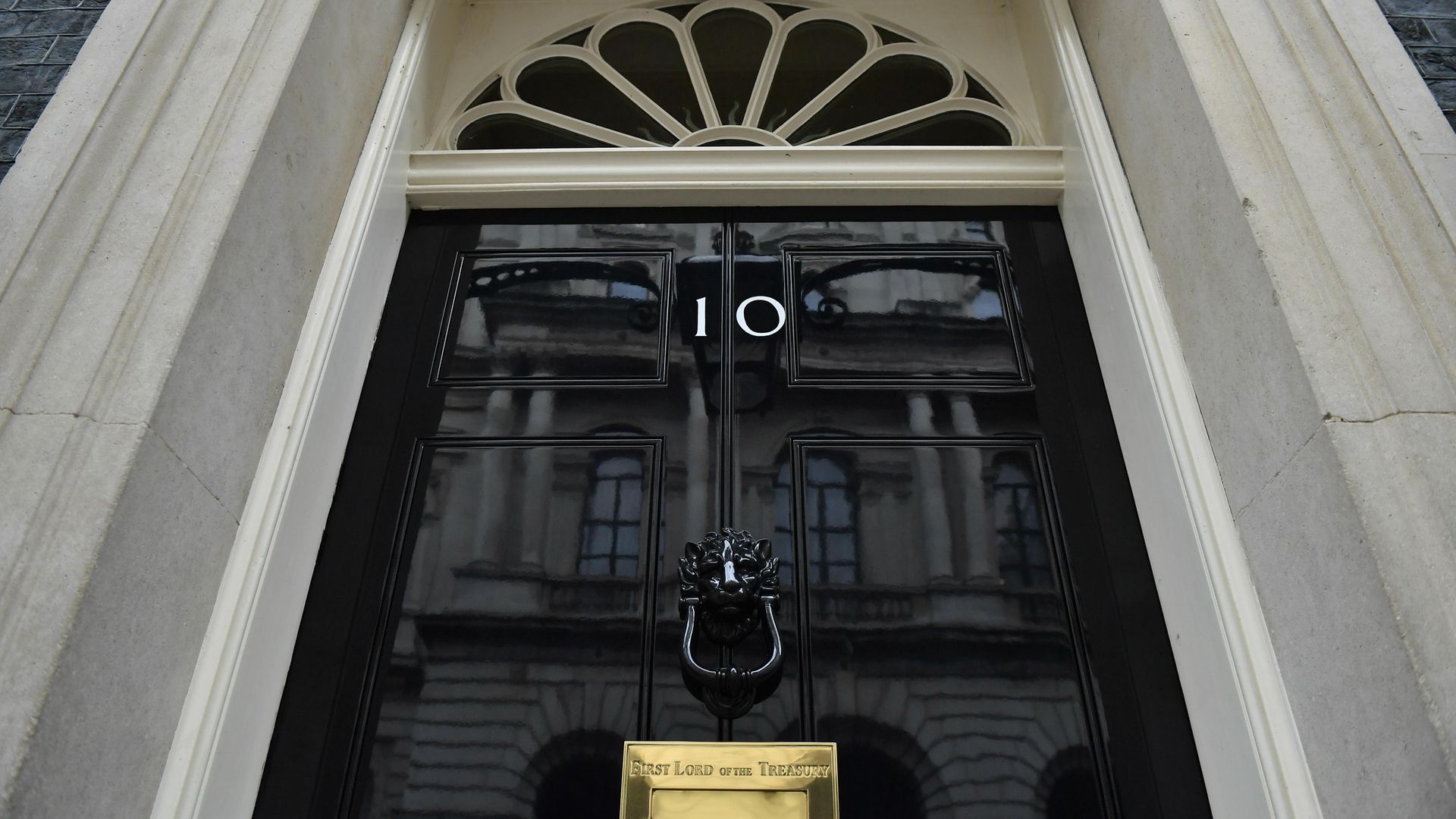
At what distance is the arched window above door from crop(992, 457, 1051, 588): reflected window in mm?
1355

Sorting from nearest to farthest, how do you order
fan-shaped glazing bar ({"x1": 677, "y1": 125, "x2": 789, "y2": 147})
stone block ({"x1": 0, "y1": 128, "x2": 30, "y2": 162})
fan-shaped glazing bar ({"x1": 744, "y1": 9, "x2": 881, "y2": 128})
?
stone block ({"x1": 0, "y1": 128, "x2": 30, "y2": 162}) → fan-shaped glazing bar ({"x1": 677, "y1": 125, "x2": 789, "y2": 147}) → fan-shaped glazing bar ({"x1": 744, "y1": 9, "x2": 881, "y2": 128})

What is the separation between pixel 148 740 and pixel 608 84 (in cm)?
266

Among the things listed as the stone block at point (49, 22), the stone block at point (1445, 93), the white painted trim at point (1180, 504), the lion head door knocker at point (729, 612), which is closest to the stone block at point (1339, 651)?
the white painted trim at point (1180, 504)

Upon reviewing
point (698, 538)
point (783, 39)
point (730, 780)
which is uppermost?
point (783, 39)

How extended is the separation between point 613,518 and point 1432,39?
237cm

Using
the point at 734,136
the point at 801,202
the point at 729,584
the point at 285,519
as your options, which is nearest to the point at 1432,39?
the point at 801,202

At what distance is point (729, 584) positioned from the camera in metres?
2.52

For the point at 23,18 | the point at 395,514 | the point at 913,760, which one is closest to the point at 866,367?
the point at 913,760

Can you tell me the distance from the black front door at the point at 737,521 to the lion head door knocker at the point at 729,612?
50mm

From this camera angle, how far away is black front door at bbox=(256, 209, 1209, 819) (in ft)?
7.84

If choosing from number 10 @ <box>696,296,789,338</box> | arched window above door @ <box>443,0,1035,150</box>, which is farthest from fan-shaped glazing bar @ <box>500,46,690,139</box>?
number 10 @ <box>696,296,789,338</box>

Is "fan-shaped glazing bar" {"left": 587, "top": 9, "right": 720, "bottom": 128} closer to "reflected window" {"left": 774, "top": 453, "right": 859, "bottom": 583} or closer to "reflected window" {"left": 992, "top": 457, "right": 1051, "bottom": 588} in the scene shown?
"reflected window" {"left": 774, "top": 453, "right": 859, "bottom": 583}

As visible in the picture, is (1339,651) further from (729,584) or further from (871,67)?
(871,67)

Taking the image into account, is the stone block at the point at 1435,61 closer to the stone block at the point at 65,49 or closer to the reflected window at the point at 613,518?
the reflected window at the point at 613,518
